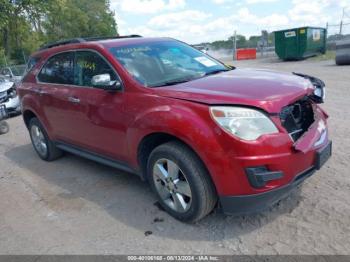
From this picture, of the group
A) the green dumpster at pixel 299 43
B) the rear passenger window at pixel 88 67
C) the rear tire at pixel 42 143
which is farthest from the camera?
the green dumpster at pixel 299 43

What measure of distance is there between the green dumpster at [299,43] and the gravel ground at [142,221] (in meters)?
19.7

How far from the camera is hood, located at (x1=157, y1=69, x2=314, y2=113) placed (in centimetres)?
301

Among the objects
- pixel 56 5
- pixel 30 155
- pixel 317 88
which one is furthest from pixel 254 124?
pixel 56 5

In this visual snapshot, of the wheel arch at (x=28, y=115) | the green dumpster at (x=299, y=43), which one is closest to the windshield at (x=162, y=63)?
the wheel arch at (x=28, y=115)

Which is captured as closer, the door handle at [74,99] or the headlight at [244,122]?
the headlight at [244,122]

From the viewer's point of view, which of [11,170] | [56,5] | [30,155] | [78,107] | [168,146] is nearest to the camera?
[168,146]

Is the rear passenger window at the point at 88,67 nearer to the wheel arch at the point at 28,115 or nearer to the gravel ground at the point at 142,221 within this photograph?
the gravel ground at the point at 142,221

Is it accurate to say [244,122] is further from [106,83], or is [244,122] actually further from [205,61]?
[205,61]

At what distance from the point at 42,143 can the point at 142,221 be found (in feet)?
9.77

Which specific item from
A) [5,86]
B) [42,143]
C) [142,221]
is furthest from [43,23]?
[142,221]

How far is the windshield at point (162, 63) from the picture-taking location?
384cm

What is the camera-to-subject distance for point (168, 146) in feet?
10.9

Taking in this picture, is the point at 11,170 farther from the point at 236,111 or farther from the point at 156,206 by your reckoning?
the point at 236,111

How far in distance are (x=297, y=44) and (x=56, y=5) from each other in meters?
14.8
